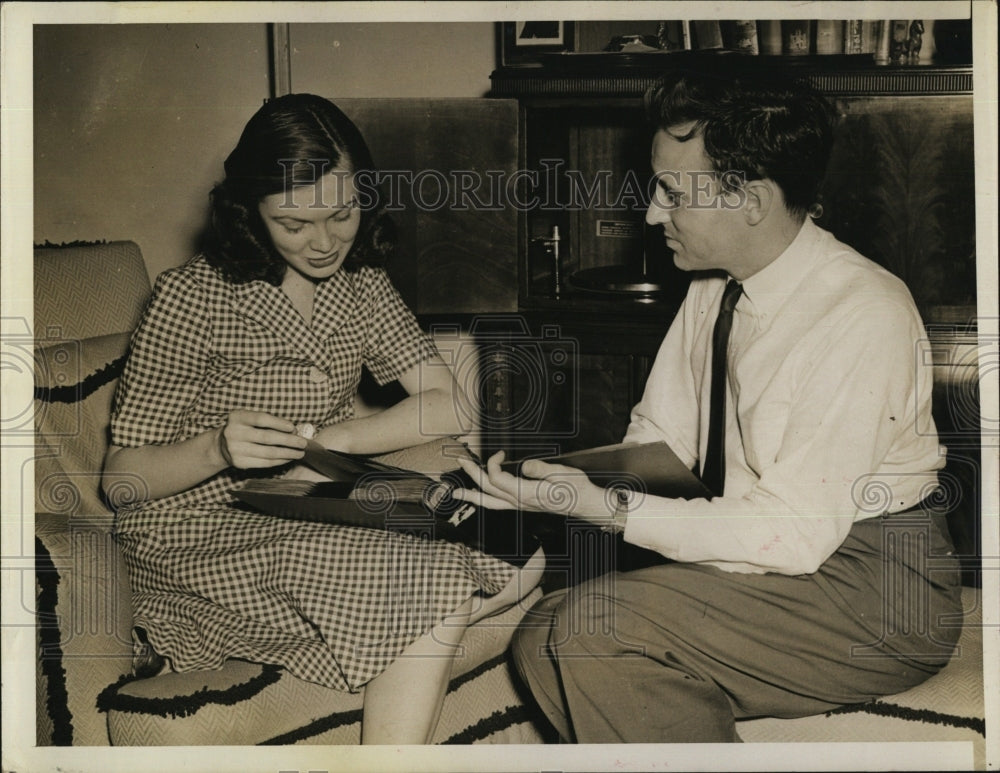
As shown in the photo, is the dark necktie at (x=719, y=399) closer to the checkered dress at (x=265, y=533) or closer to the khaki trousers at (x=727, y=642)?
the khaki trousers at (x=727, y=642)

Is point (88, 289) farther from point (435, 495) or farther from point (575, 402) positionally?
point (575, 402)

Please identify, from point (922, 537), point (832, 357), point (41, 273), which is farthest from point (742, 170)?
point (41, 273)

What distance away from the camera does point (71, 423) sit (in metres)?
1.62

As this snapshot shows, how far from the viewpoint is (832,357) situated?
1.46 metres

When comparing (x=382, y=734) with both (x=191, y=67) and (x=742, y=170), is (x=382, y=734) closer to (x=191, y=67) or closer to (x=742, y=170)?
(x=742, y=170)

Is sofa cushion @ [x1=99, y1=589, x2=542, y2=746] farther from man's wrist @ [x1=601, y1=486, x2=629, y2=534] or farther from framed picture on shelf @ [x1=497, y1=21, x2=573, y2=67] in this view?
framed picture on shelf @ [x1=497, y1=21, x2=573, y2=67]

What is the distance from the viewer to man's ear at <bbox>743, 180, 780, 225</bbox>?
62.1 inches

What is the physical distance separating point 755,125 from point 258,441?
93 centimetres

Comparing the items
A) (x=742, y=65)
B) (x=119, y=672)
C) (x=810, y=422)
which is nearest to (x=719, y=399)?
(x=810, y=422)

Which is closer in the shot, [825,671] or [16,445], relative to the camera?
[825,671]

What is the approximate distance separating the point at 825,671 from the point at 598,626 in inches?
13.9

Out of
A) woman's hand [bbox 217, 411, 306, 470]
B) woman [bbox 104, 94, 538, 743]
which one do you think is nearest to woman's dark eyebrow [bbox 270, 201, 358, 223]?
woman [bbox 104, 94, 538, 743]

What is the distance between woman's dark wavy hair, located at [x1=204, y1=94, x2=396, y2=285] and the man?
503 mm

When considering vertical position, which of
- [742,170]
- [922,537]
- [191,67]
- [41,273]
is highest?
[191,67]
